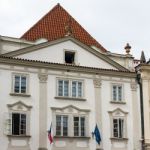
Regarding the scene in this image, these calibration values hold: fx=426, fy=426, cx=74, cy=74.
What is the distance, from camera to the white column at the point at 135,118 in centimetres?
3247

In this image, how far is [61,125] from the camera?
100ft

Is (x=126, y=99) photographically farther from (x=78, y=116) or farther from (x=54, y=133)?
(x=54, y=133)

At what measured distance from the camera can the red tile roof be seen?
3362 centimetres

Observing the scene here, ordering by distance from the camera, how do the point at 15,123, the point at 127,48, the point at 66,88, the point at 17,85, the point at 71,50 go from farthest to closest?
1. the point at 127,48
2. the point at 71,50
3. the point at 66,88
4. the point at 17,85
5. the point at 15,123

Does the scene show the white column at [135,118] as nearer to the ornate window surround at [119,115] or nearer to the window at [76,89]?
the ornate window surround at [119,115]

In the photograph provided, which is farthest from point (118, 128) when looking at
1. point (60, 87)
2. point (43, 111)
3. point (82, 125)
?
point (43, 111)

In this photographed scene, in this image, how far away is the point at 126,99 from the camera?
33.2m

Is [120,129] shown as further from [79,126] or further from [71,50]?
[71,50]

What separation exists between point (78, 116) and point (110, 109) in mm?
2731

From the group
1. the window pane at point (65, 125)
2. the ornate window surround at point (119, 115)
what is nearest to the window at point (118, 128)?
the ornate window surround at point (119, 115)

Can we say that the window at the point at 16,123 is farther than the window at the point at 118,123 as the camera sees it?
No

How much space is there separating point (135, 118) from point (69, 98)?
5685mm

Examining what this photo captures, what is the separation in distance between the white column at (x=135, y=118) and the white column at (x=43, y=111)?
23.8ft

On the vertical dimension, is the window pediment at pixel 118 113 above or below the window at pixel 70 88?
below
